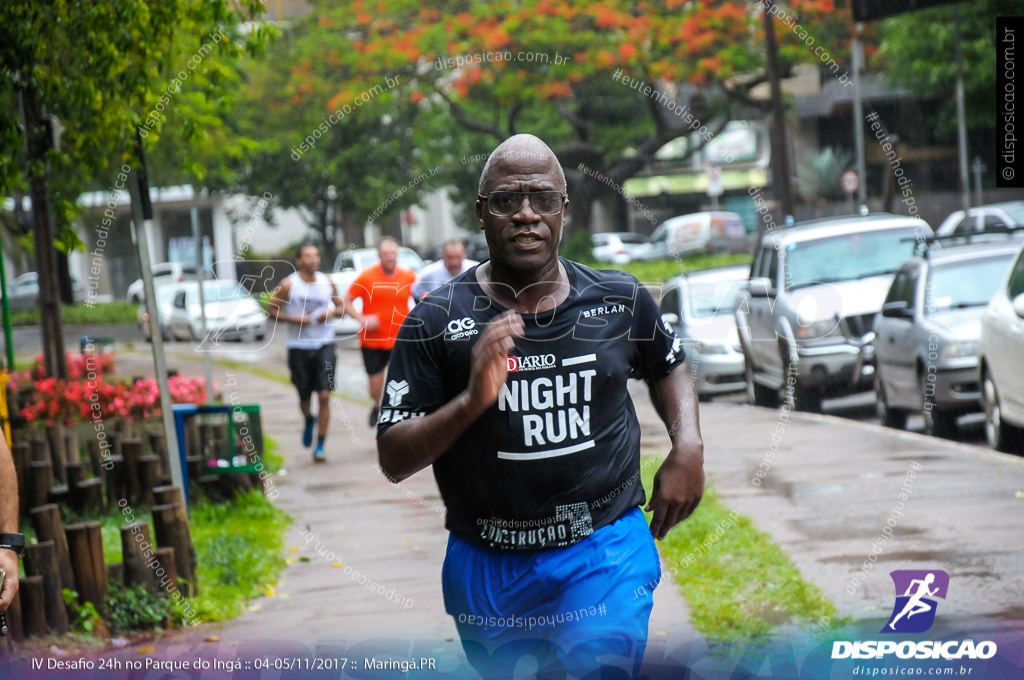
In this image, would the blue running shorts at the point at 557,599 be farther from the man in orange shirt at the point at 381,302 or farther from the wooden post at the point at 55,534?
the man in orange shirt at the point at 381,302

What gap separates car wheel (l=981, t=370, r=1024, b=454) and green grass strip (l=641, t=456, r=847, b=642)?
2.65 meters

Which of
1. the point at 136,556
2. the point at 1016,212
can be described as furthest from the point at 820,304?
the point at 1016,212

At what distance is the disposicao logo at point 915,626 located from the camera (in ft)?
14.5

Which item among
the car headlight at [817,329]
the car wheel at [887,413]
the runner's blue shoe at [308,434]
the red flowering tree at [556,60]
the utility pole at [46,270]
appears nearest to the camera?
the utility pole at [46,270]

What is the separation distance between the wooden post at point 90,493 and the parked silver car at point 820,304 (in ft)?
22.1

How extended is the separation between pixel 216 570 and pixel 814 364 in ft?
23.1

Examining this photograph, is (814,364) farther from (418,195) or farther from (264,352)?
(418,195)

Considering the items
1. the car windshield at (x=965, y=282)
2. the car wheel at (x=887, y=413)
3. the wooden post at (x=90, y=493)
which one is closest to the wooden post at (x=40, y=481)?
the wooden post at (x=90, y=493)

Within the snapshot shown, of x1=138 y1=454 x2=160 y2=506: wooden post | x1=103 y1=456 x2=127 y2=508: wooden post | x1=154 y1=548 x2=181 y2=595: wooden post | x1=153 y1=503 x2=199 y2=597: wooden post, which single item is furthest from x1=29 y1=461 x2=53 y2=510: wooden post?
x1=154 y1=548 x2=181 y2=595: wooden post

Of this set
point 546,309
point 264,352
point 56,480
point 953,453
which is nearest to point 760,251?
point 953,453

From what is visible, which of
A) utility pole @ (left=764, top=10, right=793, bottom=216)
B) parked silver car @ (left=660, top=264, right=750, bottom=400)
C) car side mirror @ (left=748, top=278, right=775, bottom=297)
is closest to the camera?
car side mirror @ (left=748, top=278, right=775, bottom=297)

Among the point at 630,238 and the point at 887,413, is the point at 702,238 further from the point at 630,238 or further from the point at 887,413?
the point at 887,413

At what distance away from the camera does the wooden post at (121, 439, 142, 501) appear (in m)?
7.68

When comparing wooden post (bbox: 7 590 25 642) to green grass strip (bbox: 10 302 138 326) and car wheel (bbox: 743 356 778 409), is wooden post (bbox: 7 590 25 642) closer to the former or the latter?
car wheel (bbox: 743 356 778 409)
